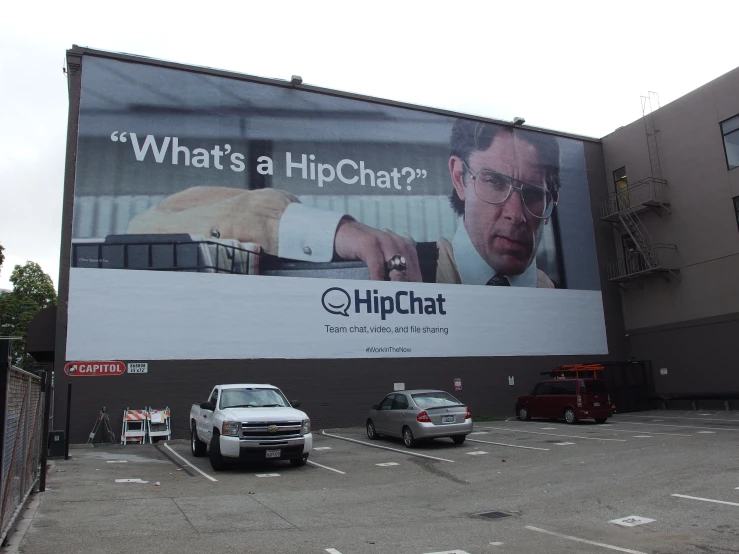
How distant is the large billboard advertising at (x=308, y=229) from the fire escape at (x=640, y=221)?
1.44 meters

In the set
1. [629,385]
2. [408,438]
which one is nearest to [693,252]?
[629,385]

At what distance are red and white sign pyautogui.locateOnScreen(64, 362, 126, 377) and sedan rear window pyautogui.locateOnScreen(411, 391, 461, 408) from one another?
10.0 meters

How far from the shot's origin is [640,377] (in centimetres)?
2716

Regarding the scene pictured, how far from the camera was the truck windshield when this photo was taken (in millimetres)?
13461

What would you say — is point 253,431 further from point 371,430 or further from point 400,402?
point 371,430

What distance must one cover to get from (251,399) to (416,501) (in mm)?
5534

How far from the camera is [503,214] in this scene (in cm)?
2739

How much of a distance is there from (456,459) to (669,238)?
1903 centimetres

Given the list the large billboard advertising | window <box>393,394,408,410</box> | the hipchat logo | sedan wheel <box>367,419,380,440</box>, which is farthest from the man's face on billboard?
window <box>393,394,408,410</box>

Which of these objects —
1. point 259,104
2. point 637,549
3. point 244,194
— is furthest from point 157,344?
point 637,549

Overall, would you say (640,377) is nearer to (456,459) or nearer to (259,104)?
(456,459)

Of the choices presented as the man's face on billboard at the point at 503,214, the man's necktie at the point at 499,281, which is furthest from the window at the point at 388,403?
the man's face on billboard at the point at 503,214

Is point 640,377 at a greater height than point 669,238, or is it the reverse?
point 669,238

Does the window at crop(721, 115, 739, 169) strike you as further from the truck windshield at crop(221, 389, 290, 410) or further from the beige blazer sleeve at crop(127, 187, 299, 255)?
the truck windshield at crop(221, 389, 290, 410)
